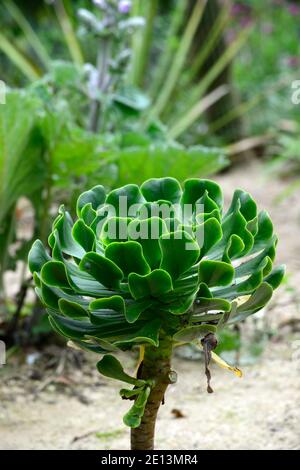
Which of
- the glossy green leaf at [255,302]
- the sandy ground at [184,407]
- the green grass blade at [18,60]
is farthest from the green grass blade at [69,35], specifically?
the glossy green leaf at [255,302]

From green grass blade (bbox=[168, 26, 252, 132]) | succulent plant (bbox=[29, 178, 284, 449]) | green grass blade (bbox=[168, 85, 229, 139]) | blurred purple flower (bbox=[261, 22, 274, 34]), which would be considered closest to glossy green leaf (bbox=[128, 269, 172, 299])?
succulent plant (bbox=[29, 178, 284, 449])

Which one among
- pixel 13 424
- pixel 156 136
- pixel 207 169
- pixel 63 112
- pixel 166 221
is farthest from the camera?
pixel 156 136

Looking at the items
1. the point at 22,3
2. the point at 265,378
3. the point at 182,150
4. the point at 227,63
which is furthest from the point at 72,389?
the point at 22,3

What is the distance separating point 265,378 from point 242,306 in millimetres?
728

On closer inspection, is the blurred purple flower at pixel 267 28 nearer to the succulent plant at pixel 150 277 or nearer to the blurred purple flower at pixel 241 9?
the blurred purple flower at pixel 241 9

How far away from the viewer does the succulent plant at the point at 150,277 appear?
71 cm

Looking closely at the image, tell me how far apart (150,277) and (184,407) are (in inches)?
27.4

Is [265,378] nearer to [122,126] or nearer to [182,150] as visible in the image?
[182,150]

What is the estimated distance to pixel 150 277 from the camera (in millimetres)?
698

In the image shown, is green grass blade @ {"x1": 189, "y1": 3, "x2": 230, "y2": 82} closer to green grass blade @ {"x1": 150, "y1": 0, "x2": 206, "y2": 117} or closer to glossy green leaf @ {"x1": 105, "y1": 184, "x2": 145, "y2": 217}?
green grass blade @ {"x1": 150, "y1": 0, "x2": 206, "y2": 117}

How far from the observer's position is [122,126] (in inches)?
74.4

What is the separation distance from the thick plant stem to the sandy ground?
0.33 metres

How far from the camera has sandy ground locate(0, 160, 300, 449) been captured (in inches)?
45.3

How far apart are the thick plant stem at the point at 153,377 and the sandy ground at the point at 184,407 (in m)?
0.33
